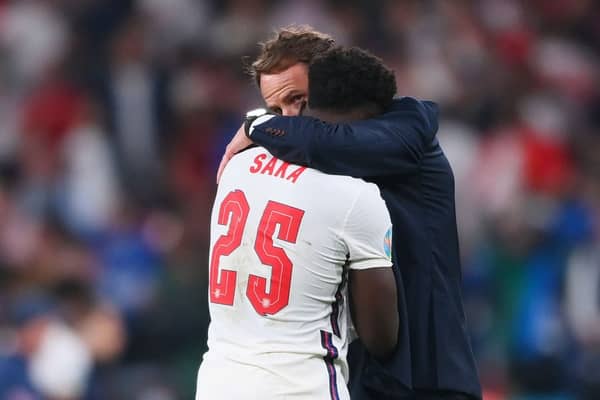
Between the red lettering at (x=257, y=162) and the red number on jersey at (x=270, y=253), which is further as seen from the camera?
the red lettering at (x=257, y=162)

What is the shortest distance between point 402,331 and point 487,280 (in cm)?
514

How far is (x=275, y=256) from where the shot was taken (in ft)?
11.9

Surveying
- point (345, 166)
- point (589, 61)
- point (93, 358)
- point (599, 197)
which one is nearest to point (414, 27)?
point (589, 61)

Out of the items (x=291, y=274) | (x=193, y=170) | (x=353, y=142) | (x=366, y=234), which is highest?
(x=353, y=142)

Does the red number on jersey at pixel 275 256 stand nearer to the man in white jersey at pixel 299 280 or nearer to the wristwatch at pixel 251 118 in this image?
the man in white jersey at pixel 299 280

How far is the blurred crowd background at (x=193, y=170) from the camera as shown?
302 inches

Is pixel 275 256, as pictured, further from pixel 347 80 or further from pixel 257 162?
pixel 347 80

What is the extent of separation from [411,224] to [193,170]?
597 centimetres

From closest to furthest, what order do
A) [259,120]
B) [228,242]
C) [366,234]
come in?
[366,234] < [228,242] < [259,120]

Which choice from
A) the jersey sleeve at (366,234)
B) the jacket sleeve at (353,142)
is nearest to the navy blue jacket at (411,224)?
the jacket sleeve at (353,142)

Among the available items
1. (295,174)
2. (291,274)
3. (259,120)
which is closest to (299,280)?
(291,274)

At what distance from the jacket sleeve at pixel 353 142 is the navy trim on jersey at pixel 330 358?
0.45 metres

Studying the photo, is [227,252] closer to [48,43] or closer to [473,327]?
[473,327]

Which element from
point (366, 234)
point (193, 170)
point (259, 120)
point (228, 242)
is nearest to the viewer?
point (366, 234)
